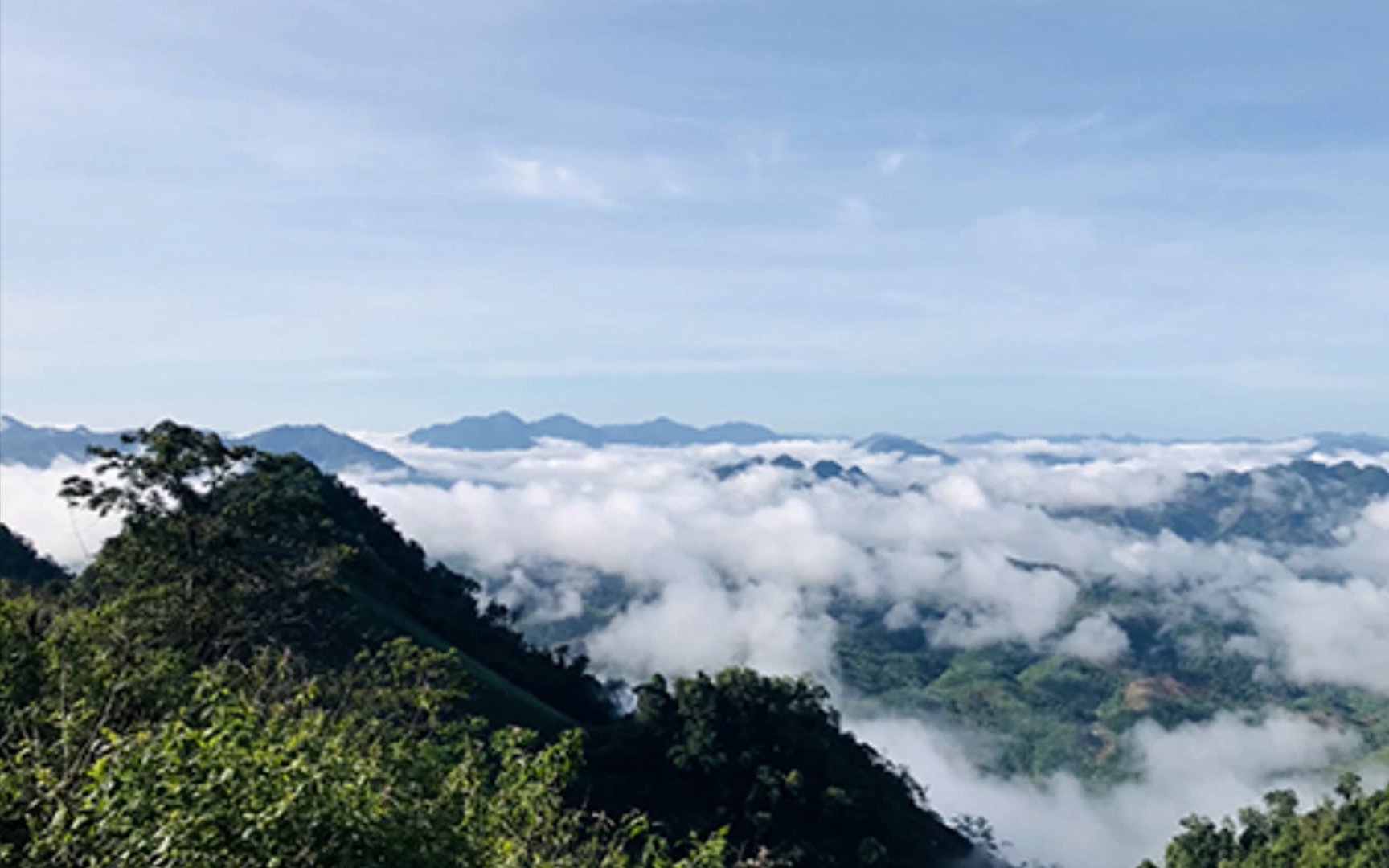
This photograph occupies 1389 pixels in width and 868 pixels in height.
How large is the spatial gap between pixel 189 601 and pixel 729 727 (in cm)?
6336

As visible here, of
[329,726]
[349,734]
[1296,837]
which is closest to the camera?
[329,726]

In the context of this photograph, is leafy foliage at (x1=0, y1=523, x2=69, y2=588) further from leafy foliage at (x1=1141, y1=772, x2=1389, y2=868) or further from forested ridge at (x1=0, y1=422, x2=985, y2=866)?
leafy foliage at (x1=1141, y1=772, x2=1389, y2=868)

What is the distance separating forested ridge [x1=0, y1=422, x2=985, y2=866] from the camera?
12.5m

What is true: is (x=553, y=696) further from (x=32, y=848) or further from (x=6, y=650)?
(x=32, y=848)

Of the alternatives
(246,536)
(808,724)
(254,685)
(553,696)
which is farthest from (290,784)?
(553,696)

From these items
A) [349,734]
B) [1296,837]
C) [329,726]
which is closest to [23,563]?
[349,734]

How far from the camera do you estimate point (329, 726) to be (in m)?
21.5

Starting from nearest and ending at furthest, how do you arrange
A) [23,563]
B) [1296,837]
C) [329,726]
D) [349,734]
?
[329,726] < [349,734] < [1296,837] < [23,563]

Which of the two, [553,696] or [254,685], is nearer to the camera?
[254,685]

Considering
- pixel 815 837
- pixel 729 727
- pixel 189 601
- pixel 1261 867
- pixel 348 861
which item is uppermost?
pixel 348 861

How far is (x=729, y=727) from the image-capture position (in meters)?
99.9

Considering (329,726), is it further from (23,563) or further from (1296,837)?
(23,563)

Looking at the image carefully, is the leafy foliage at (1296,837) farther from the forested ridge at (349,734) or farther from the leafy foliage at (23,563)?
the leafy foliage at (23,563)

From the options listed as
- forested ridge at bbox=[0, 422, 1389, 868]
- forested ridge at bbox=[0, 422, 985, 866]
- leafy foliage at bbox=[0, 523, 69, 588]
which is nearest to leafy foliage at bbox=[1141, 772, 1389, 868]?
forested ridge at bbox=[0, 422, 1389, 868]
